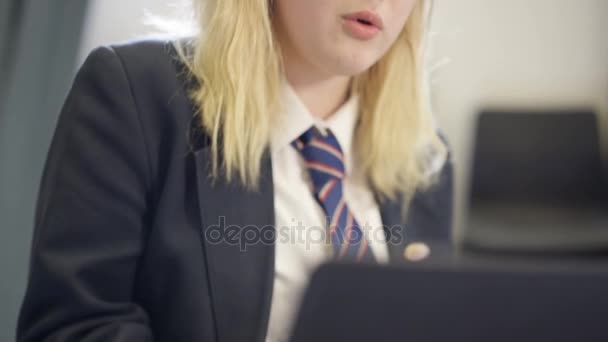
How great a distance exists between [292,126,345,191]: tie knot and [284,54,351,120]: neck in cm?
6

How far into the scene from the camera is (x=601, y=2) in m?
1.94

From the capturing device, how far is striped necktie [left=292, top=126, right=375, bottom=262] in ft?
2.17

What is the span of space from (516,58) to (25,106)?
168 cm

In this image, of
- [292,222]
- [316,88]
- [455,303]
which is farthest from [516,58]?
[455,303]

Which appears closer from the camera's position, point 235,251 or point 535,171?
point 235,251

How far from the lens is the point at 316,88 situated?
0.73 metres

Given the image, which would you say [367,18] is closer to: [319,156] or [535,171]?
[319,156]

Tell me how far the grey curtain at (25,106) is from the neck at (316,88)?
0.48m

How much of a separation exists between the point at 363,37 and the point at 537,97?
159cm

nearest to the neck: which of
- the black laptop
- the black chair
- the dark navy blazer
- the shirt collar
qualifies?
the shirt collar

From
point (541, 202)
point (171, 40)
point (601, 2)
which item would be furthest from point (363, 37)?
point (601, 2)

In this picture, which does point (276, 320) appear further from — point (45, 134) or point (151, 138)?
point (45, 134)

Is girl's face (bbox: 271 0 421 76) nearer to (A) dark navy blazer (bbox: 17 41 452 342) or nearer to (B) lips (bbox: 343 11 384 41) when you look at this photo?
(B) lips (bbox: 343 11 384 41)

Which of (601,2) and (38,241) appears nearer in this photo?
(38,241)
